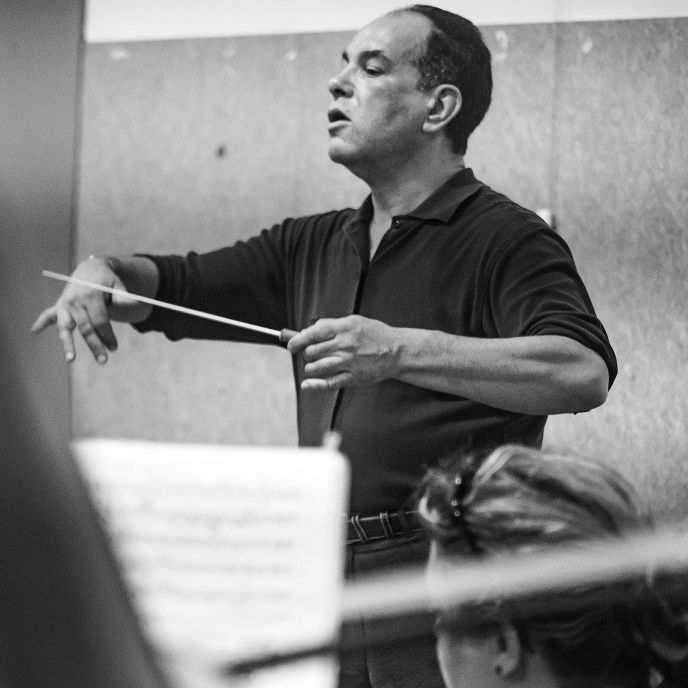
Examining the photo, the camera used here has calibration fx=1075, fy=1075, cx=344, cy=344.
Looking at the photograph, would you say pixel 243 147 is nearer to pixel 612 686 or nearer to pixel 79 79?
pixel 79 79

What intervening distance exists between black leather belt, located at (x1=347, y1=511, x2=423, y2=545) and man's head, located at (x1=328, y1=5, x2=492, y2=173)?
1.08ft

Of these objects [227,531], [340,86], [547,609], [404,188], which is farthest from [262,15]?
[547,609]

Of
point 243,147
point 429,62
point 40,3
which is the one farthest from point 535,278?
point 40,3

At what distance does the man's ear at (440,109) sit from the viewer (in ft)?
3.33

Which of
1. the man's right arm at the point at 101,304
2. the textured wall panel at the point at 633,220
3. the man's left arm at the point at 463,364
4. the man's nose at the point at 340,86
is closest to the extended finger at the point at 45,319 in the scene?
the man's right arm at the point at 101,304

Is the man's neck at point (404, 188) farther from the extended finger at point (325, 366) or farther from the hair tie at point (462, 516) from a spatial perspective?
the hair tie at point (462, 516)

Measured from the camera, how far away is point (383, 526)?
949 millimetres

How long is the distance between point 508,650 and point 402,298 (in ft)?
1.51

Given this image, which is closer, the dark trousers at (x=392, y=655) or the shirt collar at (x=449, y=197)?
the dark trousers at (x=392, y=655)

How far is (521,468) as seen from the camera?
609 millimetres

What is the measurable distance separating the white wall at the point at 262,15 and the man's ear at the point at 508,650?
0.66 metres

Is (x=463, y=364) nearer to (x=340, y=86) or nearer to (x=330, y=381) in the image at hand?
(x=330, y=381)

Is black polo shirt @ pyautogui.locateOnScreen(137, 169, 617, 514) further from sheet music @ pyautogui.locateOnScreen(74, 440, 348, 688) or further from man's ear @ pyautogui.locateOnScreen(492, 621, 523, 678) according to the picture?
man's ear @ pyautogui.locateOnScreen(492, 621, 523, 678)

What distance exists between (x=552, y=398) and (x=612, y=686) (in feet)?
1.21
